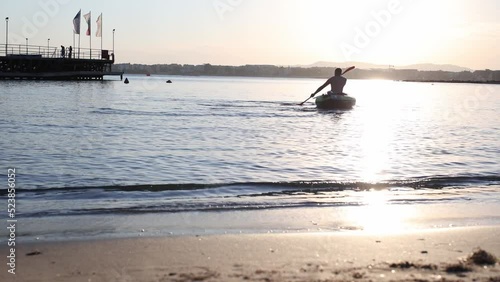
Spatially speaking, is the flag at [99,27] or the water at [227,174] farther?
the flag at [99,27]

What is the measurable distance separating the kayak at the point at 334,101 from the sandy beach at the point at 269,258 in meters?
29.4

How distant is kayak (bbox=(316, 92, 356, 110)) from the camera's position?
1466 inches

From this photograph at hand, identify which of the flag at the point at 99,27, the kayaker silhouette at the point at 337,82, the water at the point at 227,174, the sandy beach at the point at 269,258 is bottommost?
the water at the point at 227,174

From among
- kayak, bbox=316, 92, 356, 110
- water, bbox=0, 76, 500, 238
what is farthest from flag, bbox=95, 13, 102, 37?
water, bbox=0, 76, 500, 238

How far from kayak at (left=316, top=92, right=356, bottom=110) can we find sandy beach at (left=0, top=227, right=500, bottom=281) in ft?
96.4

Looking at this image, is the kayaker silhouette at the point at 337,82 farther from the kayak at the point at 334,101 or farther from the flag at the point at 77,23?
the flag at the point at 77,23

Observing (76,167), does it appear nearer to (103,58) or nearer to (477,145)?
(477,145)

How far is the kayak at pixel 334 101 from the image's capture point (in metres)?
37.2

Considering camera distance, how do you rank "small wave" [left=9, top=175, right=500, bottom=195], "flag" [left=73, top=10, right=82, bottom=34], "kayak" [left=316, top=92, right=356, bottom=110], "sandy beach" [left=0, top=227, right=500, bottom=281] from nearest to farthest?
1. "sandy beach" [left=0, top=227, right=500, bottom=281]
2. "small wave" [left=9, top=175, right=500, bottom=195]
3. "kayak" [left=316, top=92, right=356, bottom=110]
4. "flag" [left=73, top=10, right=82, bottom=34]

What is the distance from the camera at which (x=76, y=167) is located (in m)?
14.5

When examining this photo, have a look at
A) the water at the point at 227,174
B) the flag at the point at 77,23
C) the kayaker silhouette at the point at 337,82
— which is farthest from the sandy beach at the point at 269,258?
the flag at the point at 77,23

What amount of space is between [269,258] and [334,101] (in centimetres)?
3145

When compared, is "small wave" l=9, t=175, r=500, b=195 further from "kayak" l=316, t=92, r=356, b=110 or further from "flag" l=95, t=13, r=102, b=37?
"flag" l=95, t=13, r=102, b=37

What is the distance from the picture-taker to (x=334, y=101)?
37531mm
